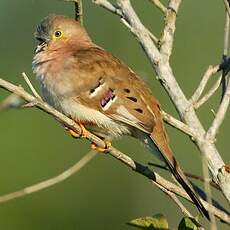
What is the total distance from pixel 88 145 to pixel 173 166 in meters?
6.68

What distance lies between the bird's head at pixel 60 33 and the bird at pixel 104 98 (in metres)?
0.38

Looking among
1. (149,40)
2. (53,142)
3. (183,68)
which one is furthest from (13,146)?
(149,40)

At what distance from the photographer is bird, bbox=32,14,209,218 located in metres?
5.15

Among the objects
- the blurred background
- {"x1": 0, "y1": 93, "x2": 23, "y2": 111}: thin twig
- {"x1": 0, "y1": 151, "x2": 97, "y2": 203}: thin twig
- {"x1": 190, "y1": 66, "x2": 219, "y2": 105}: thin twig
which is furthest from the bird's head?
the blurred background

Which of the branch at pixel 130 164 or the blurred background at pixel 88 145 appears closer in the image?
the branch at pixel 130 164

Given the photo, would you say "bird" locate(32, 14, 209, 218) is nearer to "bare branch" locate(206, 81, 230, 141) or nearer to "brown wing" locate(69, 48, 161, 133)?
"brown wing" locate(69, 48, 161, 133)

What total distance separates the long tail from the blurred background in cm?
341

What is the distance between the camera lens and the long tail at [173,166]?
4148 millimetres

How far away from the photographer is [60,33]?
5.97 meters

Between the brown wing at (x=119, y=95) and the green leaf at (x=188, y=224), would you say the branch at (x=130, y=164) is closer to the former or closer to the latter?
the green leaf at (x=188, y=224)

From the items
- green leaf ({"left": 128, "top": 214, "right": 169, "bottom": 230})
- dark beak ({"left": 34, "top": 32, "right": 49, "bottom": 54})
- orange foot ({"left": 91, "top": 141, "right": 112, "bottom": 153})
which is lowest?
green leaf ({"left": 128, "top": 214, "right": 169, "bottom": 230})

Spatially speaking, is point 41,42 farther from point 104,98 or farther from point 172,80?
point 172,80

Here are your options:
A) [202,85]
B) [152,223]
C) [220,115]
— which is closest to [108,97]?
[202,85]

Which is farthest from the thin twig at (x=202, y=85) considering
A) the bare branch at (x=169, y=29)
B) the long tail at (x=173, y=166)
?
the long tail at (x=173, y=166)
